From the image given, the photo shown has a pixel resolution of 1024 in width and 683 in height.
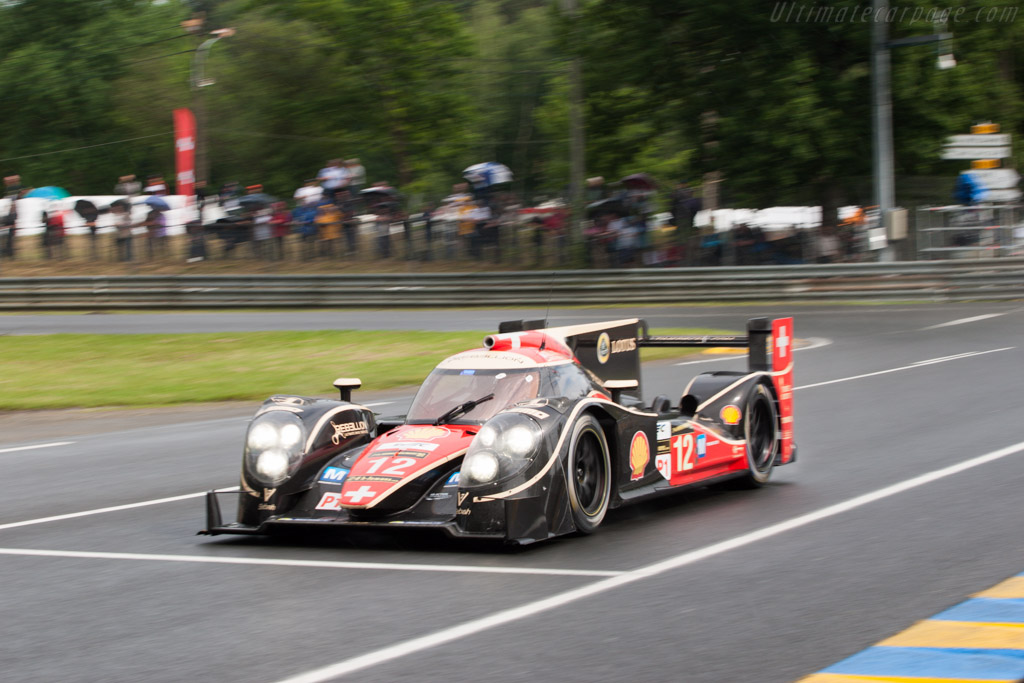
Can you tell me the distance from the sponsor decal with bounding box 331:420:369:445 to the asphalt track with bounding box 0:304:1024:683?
2.24 feet

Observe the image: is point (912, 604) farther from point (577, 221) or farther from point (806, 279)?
point (577, 221)

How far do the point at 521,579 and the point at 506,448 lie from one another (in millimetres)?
855

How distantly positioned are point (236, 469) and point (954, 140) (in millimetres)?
21456

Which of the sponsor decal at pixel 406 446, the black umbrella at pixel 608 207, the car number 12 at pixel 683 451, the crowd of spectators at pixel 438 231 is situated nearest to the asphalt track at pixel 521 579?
the car number 12 at pixel 683 451

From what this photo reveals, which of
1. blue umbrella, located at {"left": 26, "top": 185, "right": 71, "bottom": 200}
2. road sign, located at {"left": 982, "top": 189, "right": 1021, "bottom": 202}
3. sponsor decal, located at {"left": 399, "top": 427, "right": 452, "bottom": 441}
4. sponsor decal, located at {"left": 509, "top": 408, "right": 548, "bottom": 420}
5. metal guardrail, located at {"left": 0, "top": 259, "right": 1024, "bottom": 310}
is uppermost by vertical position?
blue umbrella, located at {"left": 26, "top": 185, "right": 71, "bottom": 200}

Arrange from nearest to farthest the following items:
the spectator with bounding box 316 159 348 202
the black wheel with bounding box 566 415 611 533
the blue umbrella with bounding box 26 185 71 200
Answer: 1. the black wheel with bounding box 566 415 611 533
2. the spectator with bounding box 316 159 348 202
3. the blue umbrella with bounding box 26 185 71 200

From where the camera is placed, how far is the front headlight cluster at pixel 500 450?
270 inches

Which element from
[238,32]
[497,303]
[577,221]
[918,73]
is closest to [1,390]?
[497,303]

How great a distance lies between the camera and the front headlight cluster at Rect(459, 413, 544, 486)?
6.86 metres

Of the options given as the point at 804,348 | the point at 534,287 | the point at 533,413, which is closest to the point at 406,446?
the point at 533,413

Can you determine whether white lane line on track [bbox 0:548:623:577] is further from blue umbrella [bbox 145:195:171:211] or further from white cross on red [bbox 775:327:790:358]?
blue umbrella [bbox 145:195:171:211]

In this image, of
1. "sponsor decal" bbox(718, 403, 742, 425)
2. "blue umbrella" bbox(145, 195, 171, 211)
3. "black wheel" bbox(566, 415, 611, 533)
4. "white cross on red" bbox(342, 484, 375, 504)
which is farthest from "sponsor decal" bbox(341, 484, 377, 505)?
"blue umbrella" bbox(145, 195, 171, 211)

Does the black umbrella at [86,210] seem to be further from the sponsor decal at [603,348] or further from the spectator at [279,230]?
the sponsor decal at [603,348]

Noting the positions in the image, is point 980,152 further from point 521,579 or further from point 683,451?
point 521,579
